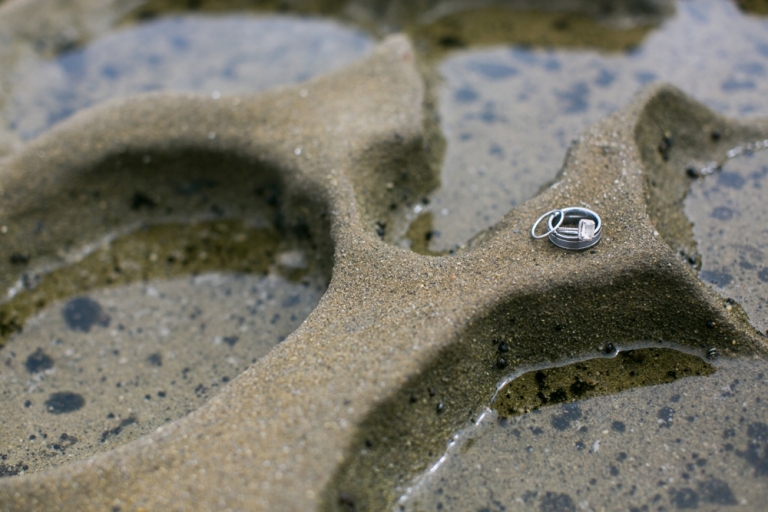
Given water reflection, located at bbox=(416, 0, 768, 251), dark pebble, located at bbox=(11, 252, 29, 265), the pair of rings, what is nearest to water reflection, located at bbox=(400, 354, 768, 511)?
the pair of rings

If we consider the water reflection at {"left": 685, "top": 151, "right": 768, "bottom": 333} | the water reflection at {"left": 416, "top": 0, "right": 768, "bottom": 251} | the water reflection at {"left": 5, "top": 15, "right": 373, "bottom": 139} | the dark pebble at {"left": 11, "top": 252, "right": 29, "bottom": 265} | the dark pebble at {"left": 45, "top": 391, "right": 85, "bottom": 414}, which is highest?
the water reflection at {"left": 5, "top": 15, "right": 373, "bottom": 139}

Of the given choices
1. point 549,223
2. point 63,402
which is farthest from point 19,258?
point 549,223

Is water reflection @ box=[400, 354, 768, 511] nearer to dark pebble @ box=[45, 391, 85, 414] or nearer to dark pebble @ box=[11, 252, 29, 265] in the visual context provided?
dark pebble @ box=[45, 391, 85, 414]

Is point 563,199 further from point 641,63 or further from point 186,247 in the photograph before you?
point 186,247

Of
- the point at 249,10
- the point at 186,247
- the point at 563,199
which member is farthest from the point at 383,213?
the point at 249,10

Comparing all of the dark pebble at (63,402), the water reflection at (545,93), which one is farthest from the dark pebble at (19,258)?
the water reflection at (545,93)

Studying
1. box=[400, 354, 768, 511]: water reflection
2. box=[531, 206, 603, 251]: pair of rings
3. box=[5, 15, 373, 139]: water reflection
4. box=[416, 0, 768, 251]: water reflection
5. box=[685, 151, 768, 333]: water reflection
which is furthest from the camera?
box=[5, 15, 373, 139]: water reflection
